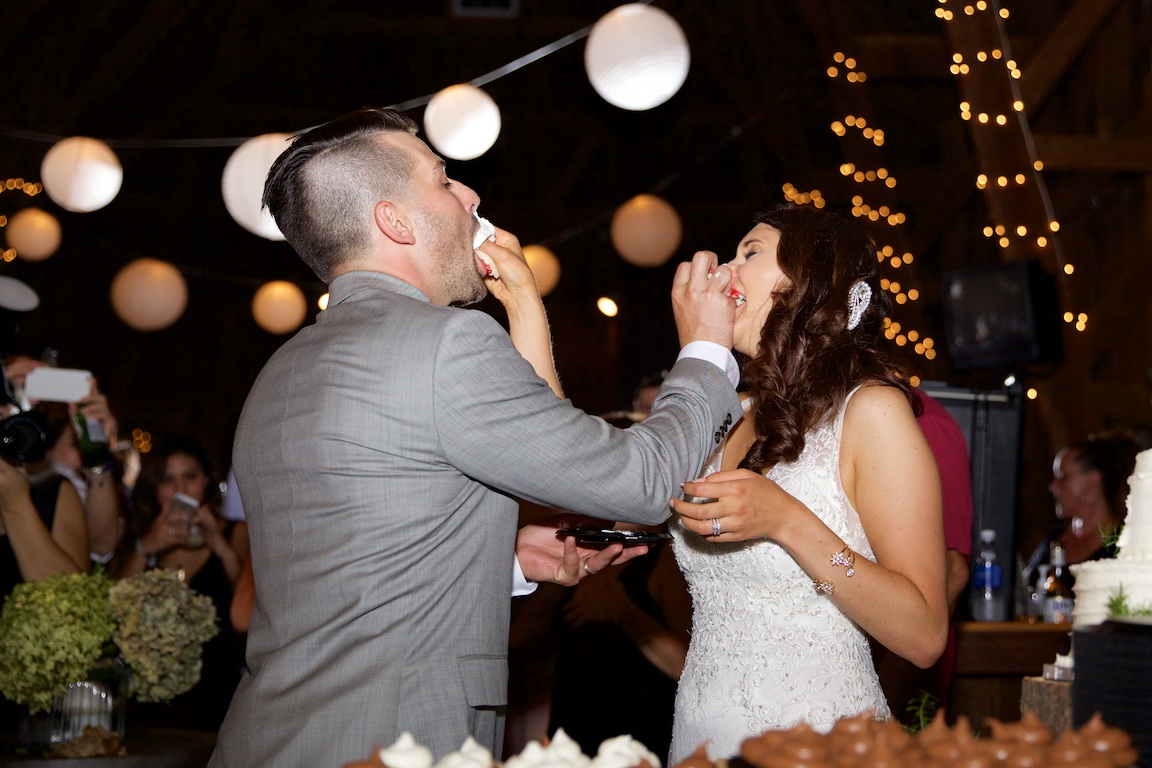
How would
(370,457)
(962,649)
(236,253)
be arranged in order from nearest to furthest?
1. (370,457)
2. (962,649)
3. (236,253)

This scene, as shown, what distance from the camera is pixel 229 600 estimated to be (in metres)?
3.93

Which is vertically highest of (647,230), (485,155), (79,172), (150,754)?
(485,155)

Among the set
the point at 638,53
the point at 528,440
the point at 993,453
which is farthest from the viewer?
the point at 638,53

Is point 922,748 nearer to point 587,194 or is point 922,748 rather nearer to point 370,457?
point 370,457

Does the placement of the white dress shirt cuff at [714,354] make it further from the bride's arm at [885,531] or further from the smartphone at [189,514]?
the smartphone at [189,514]

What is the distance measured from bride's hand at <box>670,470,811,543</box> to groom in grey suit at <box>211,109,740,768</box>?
0.14ft

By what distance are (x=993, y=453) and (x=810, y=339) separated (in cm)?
267

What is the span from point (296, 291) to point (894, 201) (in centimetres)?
393

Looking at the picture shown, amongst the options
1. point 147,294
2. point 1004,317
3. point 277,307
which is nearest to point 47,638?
point 1004,317

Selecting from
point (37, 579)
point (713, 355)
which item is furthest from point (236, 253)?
point (713, 355)

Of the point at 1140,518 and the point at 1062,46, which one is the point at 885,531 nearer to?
the point at 1140,518

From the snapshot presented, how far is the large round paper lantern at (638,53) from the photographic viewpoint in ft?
15.6

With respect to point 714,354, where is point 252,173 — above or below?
above

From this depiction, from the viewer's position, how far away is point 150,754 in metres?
2.41
